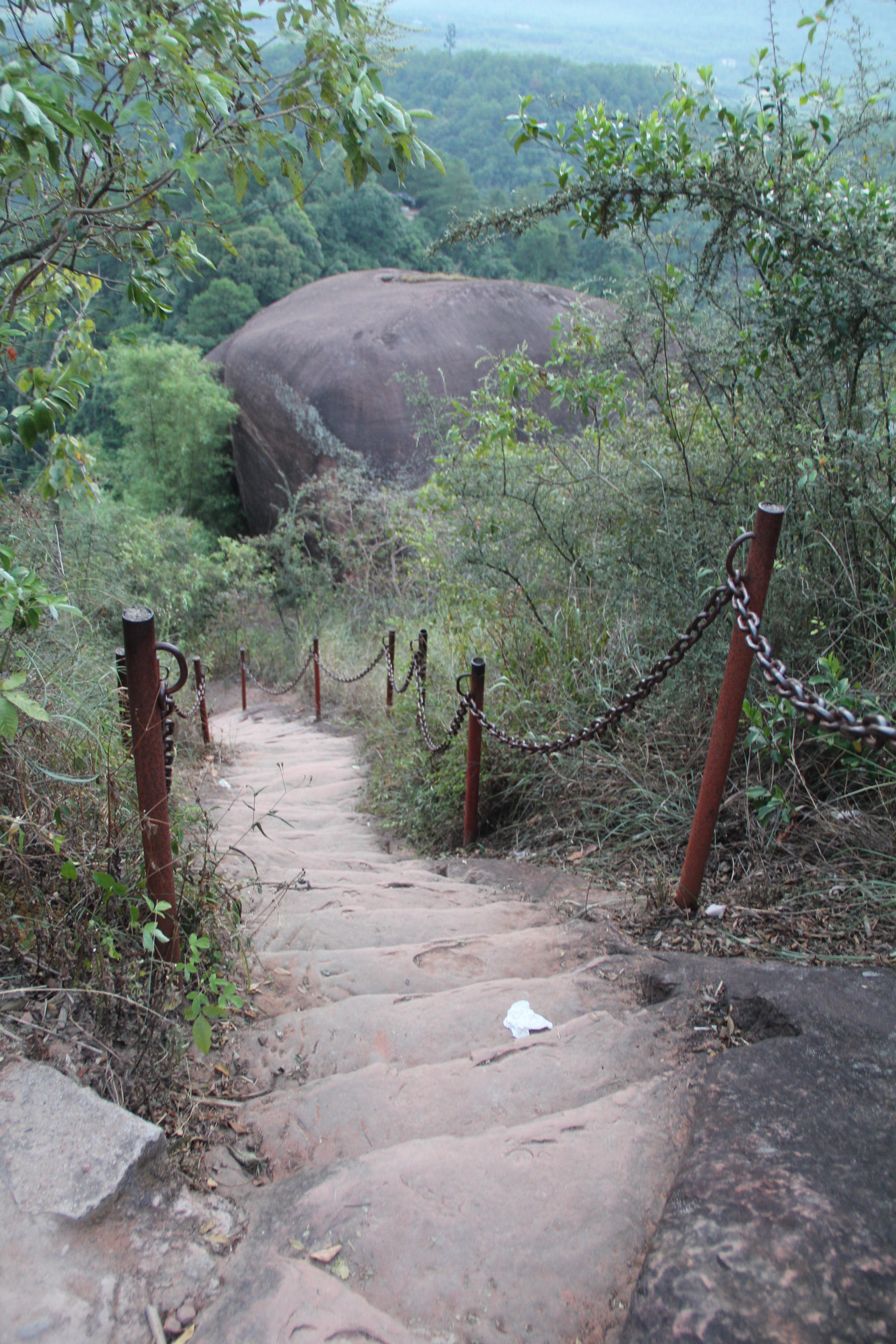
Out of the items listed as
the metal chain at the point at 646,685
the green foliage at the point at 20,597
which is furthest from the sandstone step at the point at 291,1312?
the metal chain at the point at 646,685

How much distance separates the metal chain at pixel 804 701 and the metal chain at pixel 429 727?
5.42ft

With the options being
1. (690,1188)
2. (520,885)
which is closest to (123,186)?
(520,885)

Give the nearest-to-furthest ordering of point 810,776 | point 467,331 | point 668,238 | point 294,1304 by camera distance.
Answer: point 294,1304, point 810,776, point 668,238, point 467,331

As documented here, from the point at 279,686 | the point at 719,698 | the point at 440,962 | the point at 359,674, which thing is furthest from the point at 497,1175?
the point at 279,686

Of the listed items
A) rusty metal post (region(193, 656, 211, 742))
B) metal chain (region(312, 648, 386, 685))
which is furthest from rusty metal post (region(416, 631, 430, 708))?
rusty metal post (region(193, 656, 211, 742))

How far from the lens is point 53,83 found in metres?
2.02

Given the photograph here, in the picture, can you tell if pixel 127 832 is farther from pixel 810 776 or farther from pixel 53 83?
pixel 810 776

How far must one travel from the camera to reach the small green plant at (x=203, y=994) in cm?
176

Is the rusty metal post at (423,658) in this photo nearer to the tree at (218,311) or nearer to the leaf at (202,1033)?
the leaf at (202,1033)

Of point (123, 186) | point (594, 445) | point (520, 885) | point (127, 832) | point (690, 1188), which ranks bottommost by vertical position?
point (520, 885)

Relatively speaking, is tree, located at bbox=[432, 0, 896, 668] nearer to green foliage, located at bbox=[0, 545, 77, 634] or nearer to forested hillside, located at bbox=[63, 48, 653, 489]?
green foliage, located at bbox=[0, 545, 77, 634]

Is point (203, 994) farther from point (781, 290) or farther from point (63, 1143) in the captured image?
point (781, 290)

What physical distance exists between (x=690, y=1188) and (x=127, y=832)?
1.60m

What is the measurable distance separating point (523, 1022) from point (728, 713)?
1.10 meters
